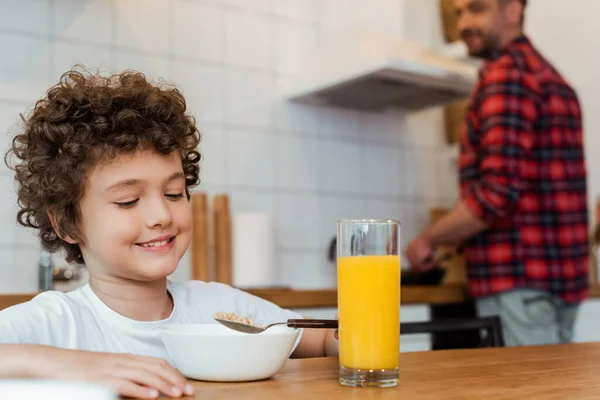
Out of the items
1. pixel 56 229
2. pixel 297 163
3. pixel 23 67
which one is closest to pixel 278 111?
pixel 297 163

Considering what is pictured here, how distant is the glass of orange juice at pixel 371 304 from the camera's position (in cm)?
76

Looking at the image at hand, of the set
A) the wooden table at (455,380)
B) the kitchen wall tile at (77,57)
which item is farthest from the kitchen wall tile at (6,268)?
the wooden table at (455,380)

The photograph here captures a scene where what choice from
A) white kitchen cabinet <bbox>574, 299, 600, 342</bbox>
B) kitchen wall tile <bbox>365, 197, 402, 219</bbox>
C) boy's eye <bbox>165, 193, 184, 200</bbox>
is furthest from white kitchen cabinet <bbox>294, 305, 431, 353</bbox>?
boy's eye <bbox>165, 193, 184, 200</bbox>

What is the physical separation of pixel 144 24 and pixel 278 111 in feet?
1.74

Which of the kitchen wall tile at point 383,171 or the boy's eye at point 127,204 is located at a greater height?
the kitchen wall tile at point 383,171

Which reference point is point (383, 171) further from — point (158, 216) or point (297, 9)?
point (158, 216)

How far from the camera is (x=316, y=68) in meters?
2.52

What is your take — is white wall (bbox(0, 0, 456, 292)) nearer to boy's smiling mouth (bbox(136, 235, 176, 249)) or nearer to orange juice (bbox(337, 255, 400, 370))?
boy's smiling mouth (bbox(136, 235, 176, 249))

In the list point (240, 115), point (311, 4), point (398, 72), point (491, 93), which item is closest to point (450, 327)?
point (491, 93)

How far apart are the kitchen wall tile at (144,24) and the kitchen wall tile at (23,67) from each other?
0.24m

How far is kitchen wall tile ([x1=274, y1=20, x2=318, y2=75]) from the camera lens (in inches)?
103

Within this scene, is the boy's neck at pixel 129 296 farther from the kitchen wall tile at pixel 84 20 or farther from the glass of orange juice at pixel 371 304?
the kitchen wall tile at pixel 84 20

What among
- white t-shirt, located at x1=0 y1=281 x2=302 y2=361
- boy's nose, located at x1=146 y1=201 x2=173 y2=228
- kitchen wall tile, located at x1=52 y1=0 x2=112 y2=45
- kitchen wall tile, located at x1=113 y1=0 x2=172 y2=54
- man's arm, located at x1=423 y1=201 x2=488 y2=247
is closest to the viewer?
white t-shirt, located at x1=0 y1=281 x2=302 y2=361

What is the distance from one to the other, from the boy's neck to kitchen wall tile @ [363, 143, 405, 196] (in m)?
1.69
